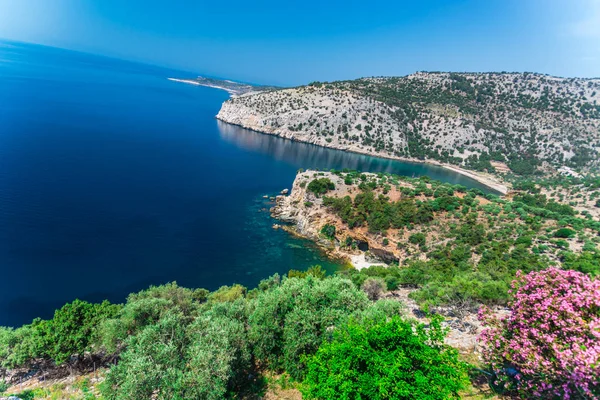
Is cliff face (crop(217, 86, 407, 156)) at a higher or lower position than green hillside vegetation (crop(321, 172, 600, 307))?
higher

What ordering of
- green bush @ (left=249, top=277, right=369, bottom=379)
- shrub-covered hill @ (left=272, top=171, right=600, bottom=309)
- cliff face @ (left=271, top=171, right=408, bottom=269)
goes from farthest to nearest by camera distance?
cliff face @ (left=271, top=171, right=408, bottom=269)
shrub-covered hill @ (left=272, top=171, right=600, bottom=309)
green bush @ (left=249, top=277, right=369, bottom=379)

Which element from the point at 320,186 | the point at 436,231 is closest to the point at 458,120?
the point at 320,186

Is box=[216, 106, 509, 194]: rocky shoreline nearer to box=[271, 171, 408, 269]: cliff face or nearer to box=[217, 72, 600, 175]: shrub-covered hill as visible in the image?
box=[217, 72, 600, 175]: shrub-covered hill

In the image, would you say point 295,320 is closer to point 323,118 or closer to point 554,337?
point 554,337

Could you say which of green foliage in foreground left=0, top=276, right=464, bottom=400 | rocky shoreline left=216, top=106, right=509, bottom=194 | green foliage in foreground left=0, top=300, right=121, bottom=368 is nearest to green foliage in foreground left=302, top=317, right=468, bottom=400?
green foliage in foreground left=0, top=276, right=464, bottom=400

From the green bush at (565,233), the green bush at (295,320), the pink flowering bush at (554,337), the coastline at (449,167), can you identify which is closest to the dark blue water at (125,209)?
the coastline at (449,167)

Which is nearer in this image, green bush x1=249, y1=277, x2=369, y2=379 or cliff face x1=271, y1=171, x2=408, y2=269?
green bush x1=249, y1=277, x2=369, y2=379
